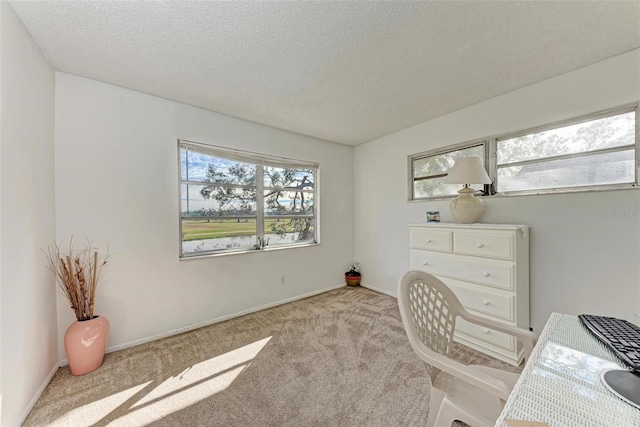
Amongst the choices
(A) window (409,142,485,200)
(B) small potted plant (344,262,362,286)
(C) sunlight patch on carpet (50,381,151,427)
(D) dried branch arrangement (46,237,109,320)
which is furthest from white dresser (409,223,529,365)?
(D) dried branch arrangement (46,237,109,320)

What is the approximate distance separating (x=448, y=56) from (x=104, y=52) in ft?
8.58

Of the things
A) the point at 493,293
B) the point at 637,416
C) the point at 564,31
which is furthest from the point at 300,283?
the point at 564,31

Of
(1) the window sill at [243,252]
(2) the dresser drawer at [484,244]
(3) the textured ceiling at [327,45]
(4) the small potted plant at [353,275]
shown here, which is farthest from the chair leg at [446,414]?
(4) the small potted plant at [353,275]

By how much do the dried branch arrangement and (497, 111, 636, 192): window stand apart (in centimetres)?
398

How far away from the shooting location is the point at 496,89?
7.75 ft

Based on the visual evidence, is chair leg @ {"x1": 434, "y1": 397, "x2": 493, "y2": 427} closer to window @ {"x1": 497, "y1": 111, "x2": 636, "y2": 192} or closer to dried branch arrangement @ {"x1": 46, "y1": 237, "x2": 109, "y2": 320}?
window @ {"x1": 497, "y1": 111, "x2": 636, "y2": 192}

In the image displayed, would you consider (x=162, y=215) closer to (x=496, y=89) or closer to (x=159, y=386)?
(x=159, y=386)

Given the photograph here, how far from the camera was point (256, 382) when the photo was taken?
5.93 ft

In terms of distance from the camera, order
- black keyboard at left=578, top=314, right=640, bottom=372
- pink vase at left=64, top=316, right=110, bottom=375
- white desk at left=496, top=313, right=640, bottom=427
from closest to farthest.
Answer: white desk at left=496, top=313, right=640, bottom=427 < black keyboard at left=578, top=314, right=640, bottom=372 < pink vase at left=64, top=316, right=110, bottom=375

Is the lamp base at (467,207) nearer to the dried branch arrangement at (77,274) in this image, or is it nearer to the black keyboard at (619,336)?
the black keyboard at (619,336)

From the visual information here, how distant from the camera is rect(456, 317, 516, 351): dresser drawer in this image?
6.63 ft

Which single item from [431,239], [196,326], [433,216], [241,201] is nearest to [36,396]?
[196,326]

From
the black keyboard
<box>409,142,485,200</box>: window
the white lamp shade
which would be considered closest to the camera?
the black keyboard

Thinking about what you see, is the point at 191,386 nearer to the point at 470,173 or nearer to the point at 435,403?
the point at 435,403
